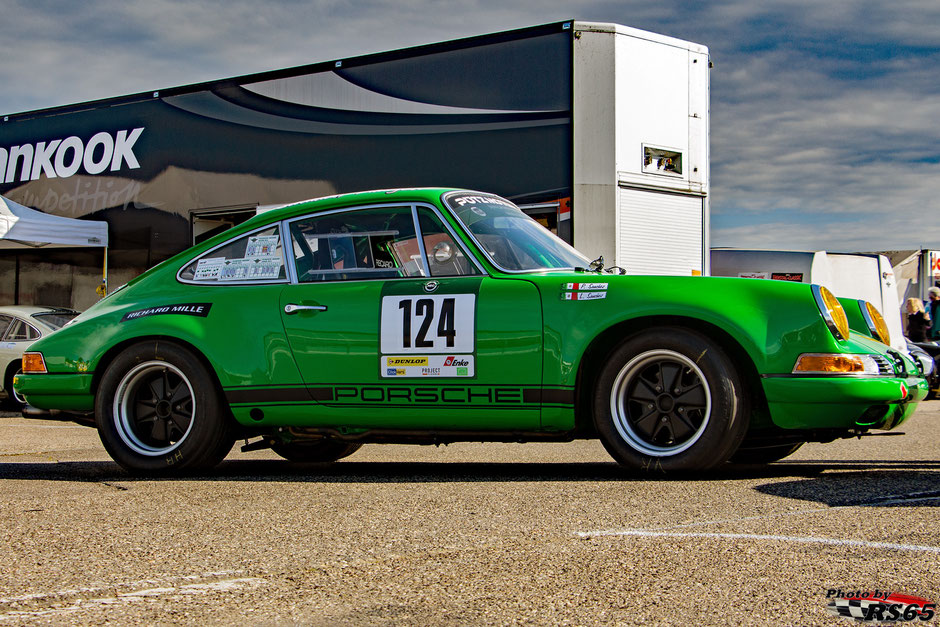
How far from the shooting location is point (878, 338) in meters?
5.02

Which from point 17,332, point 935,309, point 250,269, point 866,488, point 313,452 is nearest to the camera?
point 866,488

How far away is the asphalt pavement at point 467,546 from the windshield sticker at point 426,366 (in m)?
0.52

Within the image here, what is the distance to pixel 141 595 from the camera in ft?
8.76

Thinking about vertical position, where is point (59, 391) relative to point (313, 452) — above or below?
above

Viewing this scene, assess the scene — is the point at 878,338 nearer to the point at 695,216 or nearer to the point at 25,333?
the point at 695,216

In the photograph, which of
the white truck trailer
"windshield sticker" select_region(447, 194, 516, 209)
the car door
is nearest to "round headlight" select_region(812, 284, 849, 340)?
the car door

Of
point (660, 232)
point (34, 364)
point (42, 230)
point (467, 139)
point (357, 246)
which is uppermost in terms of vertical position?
point (467, 139)

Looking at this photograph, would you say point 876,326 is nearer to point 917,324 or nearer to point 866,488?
point 866,488

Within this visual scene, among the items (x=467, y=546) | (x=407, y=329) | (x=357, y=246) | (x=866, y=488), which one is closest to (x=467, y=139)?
(x=357, y=246)

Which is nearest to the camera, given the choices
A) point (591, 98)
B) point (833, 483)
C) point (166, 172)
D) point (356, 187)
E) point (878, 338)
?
point (833, 483)

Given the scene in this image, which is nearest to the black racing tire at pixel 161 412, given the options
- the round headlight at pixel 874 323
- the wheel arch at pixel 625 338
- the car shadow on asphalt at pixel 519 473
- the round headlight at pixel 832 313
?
the car shadow on asphalt at pixel 519 473

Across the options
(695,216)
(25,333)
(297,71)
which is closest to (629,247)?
(695,216)

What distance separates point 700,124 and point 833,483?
764 centimetres

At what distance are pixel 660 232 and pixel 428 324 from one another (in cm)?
667
